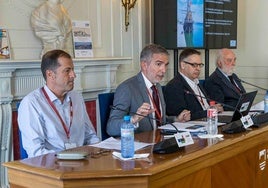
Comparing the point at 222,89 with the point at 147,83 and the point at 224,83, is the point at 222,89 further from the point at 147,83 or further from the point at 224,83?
the point at 147,83

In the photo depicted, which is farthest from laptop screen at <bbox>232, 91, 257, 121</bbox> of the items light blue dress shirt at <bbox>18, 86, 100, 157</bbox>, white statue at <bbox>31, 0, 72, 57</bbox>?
white statue at <bbox>31, 0, 72, 57</bbox>

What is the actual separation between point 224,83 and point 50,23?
173 centimetres

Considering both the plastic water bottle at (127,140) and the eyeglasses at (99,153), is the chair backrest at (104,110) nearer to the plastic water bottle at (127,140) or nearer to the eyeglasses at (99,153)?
the eyeglasses at (99,153)

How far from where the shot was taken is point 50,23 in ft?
11.5

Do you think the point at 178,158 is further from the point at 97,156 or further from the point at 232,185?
the point at 232,185

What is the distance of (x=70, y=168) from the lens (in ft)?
5.75

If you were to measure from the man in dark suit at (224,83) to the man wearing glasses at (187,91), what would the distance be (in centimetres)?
49

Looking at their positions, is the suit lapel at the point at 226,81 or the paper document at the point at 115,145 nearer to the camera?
the paper document at the point at 115,145

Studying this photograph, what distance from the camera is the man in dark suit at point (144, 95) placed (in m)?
2.74

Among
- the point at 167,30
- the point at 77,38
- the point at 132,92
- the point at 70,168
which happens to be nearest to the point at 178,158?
the point at 70,168

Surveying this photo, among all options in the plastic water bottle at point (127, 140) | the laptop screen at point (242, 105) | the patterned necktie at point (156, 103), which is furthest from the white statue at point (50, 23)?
the plastic water bottle at point (127, 140)

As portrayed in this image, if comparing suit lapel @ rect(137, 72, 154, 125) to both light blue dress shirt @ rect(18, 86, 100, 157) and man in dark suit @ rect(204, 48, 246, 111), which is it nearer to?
light blue dress shirt @ rect(18, 86, 100, 157)

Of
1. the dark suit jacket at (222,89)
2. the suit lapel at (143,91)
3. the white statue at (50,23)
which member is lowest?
the dark suit jacket at (222,89)

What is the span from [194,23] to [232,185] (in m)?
2.72
